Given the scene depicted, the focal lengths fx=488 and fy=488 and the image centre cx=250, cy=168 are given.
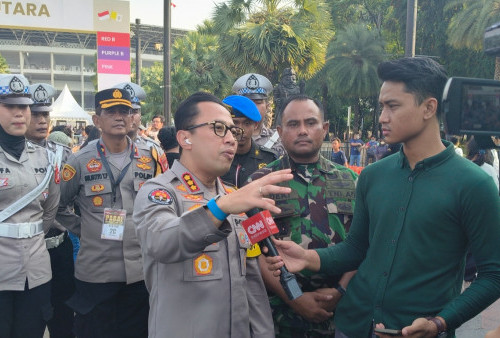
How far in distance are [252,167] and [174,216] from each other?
2197mm

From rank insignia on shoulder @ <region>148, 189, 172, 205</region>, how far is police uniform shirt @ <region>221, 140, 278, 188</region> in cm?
194

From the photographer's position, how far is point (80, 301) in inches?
153

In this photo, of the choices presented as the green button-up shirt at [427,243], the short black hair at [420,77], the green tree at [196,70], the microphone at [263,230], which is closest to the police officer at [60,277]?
the microphone at [263,230]

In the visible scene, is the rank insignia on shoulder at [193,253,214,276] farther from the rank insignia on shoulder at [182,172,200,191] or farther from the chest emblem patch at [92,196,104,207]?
the chest emblem patch at [92,196,104,207]

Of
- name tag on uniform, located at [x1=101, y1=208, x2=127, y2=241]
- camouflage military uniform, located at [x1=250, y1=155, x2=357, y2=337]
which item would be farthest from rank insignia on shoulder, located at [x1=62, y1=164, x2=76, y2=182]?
camouflage military uniform, located at [x1=250, y1=155, x2=357, y2=337]

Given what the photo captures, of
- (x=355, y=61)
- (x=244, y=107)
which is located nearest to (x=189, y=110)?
(x=244, y=107)

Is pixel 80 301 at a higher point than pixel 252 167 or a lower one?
lower

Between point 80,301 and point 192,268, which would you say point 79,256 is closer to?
point 80,301

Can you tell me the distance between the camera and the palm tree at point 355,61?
110 ft

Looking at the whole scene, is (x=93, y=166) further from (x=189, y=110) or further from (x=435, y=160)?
(x=435, y=160)

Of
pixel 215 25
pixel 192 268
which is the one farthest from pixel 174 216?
pixel 215 25

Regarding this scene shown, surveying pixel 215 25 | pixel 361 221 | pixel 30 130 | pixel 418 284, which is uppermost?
pixel 215 25

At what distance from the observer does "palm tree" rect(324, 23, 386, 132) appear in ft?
110

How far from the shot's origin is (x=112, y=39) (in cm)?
1741
